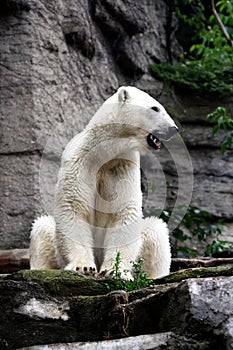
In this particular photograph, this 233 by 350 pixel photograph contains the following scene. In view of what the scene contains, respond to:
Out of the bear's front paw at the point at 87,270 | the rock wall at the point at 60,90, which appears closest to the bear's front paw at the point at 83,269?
the bear's front paw at the point at 87,270

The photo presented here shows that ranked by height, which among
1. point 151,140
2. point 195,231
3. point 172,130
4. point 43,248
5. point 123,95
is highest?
point 123,95

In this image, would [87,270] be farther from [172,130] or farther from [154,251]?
[172,130]

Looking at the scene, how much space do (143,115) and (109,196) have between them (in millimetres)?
621

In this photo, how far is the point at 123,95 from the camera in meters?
5.40

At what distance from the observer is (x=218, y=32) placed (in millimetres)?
11469

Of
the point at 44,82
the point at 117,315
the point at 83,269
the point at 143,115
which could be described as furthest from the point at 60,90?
the point at 117,315

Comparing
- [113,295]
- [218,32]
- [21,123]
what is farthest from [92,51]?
[113,295]

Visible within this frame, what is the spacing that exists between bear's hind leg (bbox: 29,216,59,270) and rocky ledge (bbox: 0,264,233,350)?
1.52 meters

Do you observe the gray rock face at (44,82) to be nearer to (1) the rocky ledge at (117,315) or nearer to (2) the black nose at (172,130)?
(2) the black nose at (172,130)

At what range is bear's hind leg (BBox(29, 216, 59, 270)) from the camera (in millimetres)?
5512

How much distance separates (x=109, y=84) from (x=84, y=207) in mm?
4010

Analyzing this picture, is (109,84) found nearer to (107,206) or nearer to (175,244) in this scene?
(175,244)

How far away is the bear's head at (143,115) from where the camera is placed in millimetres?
5316

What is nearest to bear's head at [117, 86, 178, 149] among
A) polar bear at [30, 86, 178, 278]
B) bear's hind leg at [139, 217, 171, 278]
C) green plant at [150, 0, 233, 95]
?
polar bear at [30, 86, 178, 278]
